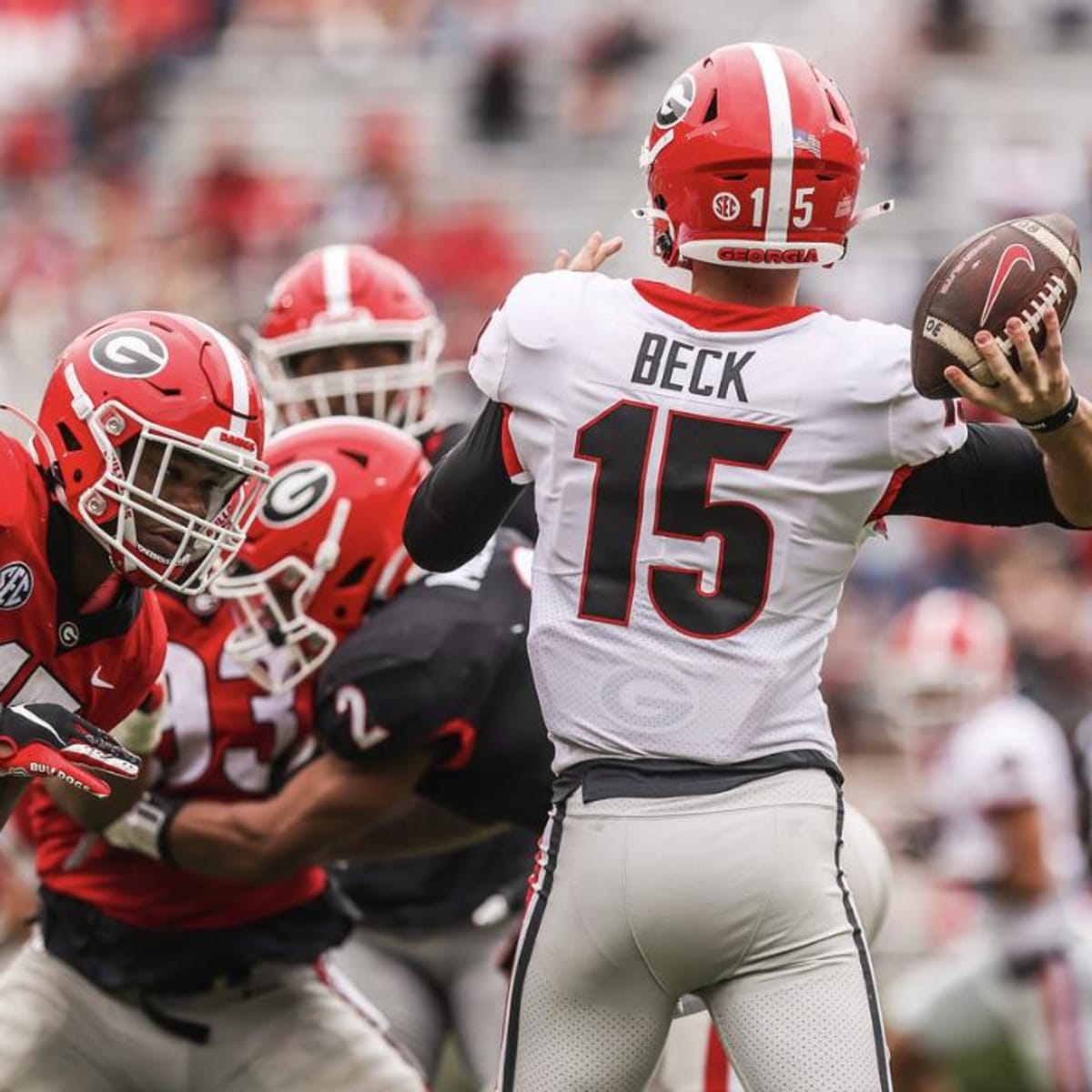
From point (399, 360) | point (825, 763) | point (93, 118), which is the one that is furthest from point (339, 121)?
point (825, 763)

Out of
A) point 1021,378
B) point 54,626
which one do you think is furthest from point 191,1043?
point 1021,378

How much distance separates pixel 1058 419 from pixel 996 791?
3.08 metres

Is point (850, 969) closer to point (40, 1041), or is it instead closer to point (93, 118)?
point (40, 1041)

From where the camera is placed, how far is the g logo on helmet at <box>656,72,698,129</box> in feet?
10.5

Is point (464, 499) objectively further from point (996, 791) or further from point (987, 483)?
point (996, 791)

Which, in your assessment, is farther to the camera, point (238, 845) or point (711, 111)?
A: point (238, 845)

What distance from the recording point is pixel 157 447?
338 centimetres

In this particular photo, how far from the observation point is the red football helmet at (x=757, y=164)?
3.14 meters

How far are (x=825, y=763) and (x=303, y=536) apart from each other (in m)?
1.16

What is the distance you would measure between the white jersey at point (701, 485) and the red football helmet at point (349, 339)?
1.84 meters

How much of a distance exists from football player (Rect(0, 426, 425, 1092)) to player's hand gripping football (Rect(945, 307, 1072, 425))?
1361mm

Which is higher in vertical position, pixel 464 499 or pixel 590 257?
pixel 590 257

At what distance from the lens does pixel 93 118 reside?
14.2 metres

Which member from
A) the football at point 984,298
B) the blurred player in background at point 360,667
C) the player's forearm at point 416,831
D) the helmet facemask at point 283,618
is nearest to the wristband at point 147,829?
the blurred player in background at point 360,667
